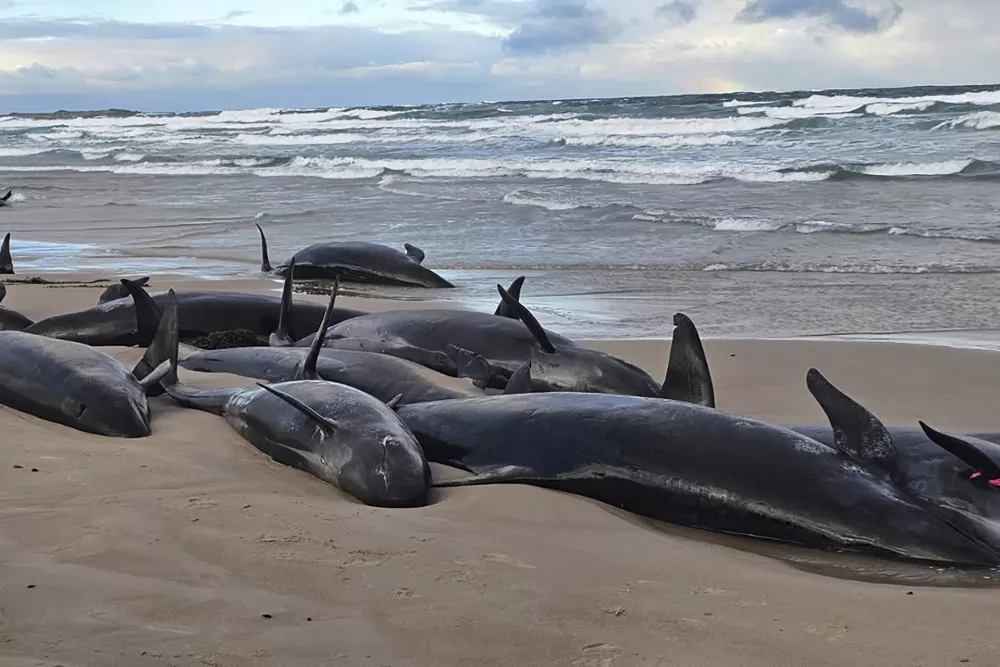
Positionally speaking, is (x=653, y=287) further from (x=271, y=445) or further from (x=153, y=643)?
(x=153, y=643)

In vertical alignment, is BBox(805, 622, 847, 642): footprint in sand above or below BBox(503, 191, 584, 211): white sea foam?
below

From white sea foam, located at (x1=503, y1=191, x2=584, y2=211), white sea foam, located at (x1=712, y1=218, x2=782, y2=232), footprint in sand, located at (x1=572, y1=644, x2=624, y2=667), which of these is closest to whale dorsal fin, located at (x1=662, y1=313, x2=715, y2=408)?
footprint in sand, located at (x1=572, y1=644, x2=624, y2=667)

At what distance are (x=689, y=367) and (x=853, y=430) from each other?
109cm

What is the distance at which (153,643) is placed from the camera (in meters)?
2.56

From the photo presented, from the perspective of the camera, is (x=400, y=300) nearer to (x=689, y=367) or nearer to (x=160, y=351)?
(x=160, y=351)

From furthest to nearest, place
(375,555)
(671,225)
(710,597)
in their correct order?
(671,225), (375,555), (710,597)

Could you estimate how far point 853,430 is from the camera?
158 inches

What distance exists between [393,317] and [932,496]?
3.86 metres

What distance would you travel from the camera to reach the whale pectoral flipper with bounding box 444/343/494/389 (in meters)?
6.02

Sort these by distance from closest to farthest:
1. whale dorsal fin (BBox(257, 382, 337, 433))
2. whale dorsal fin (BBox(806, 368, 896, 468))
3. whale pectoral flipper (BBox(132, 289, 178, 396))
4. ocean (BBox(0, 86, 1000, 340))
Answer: whale dorsal fin (BBox(806, 368, 896, 468)), whale dorsal fin (BBox(257, 382, 337, 433)), whale pectoral flipper (BBox(132, 289, 178, 396)), ocean (BBox(0, 86, 1000, 340))

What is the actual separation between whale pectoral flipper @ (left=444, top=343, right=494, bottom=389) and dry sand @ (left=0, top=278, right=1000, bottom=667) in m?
1.56

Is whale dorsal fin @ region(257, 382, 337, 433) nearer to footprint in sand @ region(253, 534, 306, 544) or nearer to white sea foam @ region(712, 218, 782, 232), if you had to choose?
footprint in sand @ region(253, 534, 306, 544)

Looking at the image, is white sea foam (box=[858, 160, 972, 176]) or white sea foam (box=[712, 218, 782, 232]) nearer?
white sea foam (box=[712, 218, 782, 232])

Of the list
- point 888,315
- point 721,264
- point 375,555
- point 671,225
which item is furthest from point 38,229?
point 375,555
